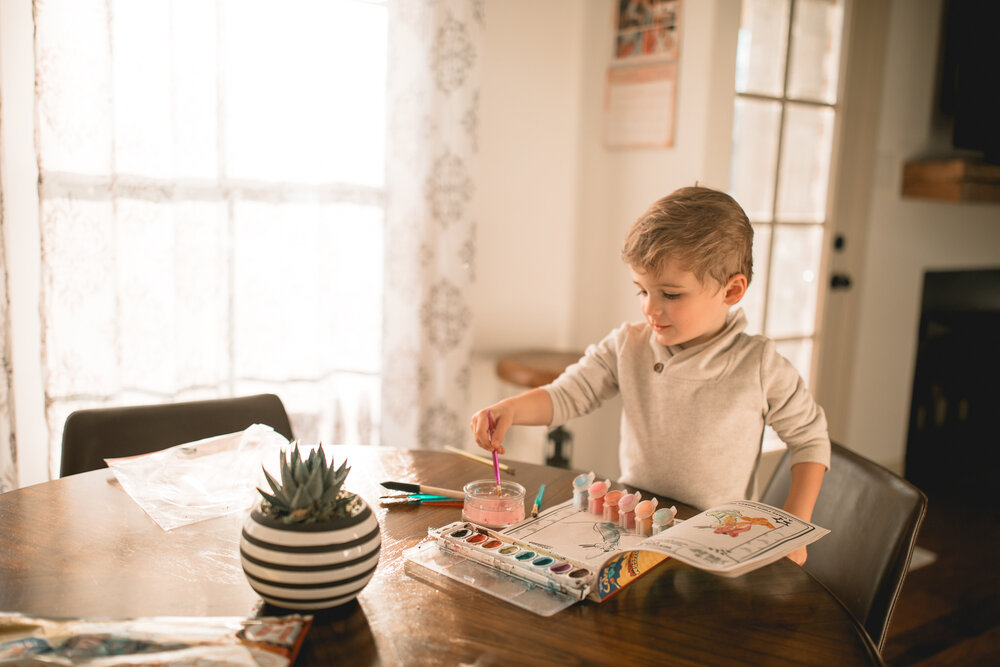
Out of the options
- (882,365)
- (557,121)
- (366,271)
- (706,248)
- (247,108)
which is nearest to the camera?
(706,248)

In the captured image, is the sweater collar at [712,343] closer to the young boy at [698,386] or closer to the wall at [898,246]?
the young boy at [698,386]

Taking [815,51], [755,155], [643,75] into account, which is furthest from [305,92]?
[815,51]

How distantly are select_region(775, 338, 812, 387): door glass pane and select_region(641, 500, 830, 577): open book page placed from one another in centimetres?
216

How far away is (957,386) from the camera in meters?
3.77

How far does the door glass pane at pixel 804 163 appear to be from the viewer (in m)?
2.94

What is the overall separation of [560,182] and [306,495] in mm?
2186

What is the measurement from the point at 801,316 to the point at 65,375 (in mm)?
2512

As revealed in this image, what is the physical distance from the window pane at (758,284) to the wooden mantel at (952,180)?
33.1 inches

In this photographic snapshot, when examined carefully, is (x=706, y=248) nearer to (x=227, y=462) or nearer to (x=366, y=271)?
(x=227, y=462)

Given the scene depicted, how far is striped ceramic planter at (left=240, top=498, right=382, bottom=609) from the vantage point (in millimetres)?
834

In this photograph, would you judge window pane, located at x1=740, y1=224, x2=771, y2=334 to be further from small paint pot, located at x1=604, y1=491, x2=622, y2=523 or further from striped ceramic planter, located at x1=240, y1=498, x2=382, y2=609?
striped ceramic planter, located at x1=240, y1=498, x2=382, y2=609

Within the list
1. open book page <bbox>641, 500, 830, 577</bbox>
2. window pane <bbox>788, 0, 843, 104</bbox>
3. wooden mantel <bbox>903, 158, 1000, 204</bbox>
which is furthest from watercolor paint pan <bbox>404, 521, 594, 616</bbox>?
wooden mantel <bbox>903, 158, 1000, 204</bbox>

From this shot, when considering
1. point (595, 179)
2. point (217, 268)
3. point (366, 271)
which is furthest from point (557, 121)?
point (217, 268)

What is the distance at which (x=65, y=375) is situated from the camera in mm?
2072
